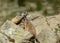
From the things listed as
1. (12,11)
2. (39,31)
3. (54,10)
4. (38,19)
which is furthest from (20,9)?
(39,31)

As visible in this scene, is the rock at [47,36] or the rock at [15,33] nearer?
the rock at [47,36]

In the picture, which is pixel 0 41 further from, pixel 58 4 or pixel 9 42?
pixel 58 4

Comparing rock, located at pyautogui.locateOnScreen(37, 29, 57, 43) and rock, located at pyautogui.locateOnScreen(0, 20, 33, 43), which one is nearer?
rock, located at pyautogui.locateOnScreen(37, 29, 57, 43)

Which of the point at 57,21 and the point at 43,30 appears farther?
the point at 57,21

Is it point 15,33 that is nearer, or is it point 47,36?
point 47,36
